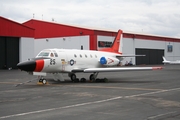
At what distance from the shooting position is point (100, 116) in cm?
955

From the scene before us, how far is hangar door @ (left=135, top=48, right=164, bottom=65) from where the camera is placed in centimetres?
7344

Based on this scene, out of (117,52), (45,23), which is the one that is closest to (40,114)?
(117,52)

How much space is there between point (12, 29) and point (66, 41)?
50.8 ft

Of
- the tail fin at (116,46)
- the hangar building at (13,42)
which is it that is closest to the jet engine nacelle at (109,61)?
the tail fin at (116,46)

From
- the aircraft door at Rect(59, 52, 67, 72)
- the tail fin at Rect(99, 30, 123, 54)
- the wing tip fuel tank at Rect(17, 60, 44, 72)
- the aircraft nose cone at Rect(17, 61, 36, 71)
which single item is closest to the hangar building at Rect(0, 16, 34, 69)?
the tail fin at Rect(99, 30, 123, 54)

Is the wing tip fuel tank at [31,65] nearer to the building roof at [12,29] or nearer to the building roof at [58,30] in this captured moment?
the building roof at [12,29]

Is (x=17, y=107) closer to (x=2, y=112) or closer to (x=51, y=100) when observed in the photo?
(x=2, y=112)

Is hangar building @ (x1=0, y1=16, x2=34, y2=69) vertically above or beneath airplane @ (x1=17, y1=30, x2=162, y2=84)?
above

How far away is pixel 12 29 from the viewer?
50.0m

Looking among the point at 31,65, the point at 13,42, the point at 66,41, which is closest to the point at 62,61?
the point at 31,65

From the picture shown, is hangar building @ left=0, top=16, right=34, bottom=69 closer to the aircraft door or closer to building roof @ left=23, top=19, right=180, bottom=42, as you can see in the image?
building roof @ left=23, top=19, right=180, bottom=42

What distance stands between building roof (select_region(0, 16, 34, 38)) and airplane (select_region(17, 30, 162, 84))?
84.6 ft

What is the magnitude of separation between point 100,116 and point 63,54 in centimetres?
1399

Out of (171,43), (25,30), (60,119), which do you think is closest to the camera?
(60,119)
